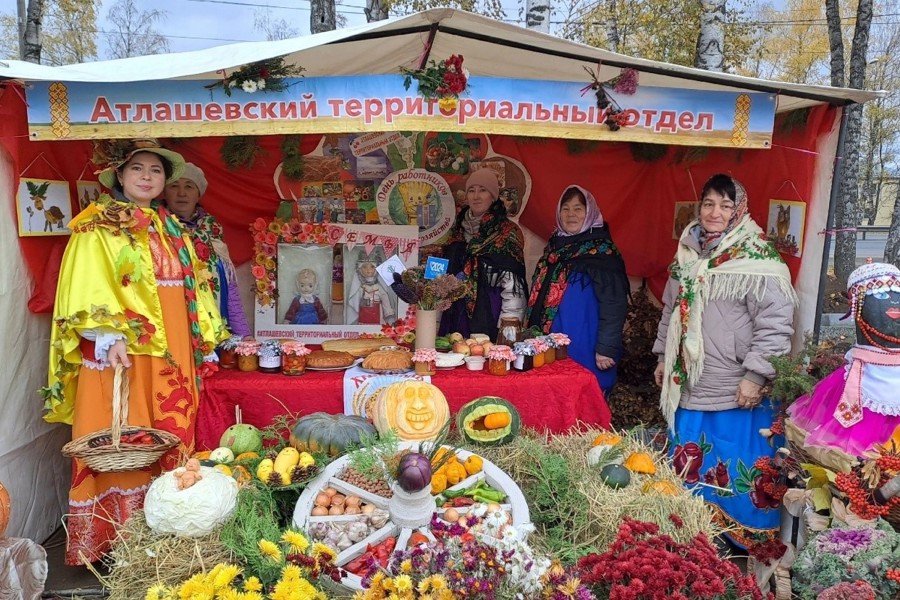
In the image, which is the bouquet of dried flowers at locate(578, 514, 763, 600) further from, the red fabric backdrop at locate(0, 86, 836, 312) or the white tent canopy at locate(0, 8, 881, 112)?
the red fabric backdrop at locate(0, 86, 836, 312)

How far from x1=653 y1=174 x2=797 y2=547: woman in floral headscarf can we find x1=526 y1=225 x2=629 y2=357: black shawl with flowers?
56cm

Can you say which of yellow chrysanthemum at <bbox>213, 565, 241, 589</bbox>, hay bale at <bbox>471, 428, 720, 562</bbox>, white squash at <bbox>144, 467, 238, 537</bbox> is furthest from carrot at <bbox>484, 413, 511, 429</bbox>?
yellow chrysanthemum at <bbox>213, 565, 241, 589</bbox>

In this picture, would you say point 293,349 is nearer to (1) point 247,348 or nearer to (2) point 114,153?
(1) point 247,348

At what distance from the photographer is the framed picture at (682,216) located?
546cm

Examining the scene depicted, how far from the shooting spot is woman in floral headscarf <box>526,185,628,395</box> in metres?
4.50

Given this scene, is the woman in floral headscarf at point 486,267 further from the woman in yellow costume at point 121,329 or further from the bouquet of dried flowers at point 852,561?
the bouquet of dried flowers at point 852,561

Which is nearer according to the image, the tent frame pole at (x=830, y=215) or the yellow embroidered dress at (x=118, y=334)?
the yellow embroidered dress at (x=118, y=334)

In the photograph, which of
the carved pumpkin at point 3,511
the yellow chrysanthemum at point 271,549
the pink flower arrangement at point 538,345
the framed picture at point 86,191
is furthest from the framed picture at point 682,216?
the carved pumpkin at point 3,511

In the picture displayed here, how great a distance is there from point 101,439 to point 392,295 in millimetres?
2253

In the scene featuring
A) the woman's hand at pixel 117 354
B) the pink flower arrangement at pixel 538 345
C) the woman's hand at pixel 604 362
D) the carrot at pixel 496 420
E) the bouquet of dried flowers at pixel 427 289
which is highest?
the bouquet of dried flowers at pixel 427 289

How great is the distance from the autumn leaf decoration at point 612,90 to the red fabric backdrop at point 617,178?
130 centimetres

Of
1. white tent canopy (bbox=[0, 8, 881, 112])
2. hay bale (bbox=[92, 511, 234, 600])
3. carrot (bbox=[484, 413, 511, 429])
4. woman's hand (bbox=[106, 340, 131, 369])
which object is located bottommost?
hay bale (bbox=[92, 511, 234, 600])

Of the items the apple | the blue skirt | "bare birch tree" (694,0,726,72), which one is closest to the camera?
the blue skirt

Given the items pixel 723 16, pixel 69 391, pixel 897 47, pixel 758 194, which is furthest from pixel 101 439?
pixel 897 47
